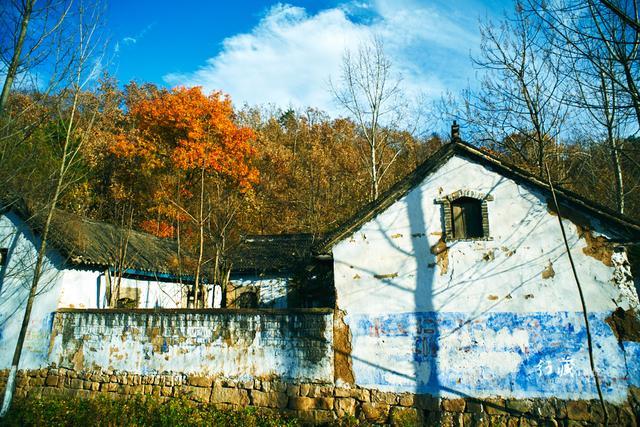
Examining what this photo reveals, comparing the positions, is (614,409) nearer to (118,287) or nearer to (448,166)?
(448,166)

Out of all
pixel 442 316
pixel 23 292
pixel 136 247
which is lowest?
pixel 442 316

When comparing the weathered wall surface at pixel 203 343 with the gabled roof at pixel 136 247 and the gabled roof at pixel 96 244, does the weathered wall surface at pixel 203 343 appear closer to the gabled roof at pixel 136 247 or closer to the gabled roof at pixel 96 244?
the gabled roof at pixel 96 244

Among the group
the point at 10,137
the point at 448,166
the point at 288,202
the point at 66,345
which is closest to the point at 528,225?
the point at 448,166

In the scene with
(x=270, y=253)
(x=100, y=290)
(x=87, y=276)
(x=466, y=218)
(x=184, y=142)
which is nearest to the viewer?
(x=466, y=218)

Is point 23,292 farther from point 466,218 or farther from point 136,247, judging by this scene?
point 466,218

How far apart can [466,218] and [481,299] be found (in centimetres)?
184

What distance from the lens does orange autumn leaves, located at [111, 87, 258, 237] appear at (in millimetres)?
22672

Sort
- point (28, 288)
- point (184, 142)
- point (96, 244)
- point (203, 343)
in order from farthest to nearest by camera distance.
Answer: point (184, 142) → point (96, 244) → point (28, 288) → point (203, 343)

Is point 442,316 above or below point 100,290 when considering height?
below

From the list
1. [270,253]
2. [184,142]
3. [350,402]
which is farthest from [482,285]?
[184,142]

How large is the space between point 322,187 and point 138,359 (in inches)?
655

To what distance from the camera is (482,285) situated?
28.7ft

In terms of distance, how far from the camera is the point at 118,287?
13.4 m

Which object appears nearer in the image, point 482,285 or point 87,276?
point 482,285
